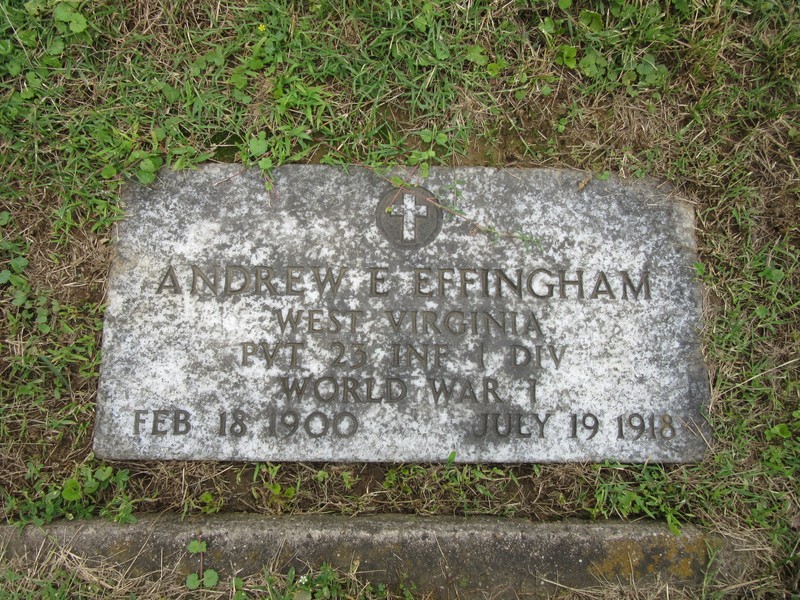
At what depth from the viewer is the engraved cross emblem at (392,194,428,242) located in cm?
199

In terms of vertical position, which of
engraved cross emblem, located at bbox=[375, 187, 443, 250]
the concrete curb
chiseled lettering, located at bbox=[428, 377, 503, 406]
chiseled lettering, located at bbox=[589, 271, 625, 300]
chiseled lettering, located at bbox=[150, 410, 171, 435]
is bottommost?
the concrete curb

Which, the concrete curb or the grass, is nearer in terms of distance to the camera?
the concrete curb

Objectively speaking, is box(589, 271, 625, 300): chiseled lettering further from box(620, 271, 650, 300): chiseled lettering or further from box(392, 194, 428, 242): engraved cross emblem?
box(392, 194, 428, 242): engraved cross emblem

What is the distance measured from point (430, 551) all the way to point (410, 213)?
116 cm

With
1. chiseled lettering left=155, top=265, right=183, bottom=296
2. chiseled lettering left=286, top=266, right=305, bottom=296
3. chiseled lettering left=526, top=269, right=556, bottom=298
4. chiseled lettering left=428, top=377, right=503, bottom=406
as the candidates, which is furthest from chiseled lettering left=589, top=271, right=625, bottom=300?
chiseled lettering left=155, top=265, right=183, bottom=296

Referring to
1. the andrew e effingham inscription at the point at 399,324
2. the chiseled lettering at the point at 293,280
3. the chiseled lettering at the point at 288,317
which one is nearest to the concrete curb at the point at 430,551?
the andrew e effingham inscription at the point at 399,324

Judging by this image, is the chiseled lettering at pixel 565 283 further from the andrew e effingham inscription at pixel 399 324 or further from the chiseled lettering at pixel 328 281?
the chiseled lettering at pixel 328 281

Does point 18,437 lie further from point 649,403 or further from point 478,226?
point 649,403

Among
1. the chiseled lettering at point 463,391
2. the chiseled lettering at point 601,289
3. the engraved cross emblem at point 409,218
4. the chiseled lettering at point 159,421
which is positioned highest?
the engraved cross emblem at point 409,218

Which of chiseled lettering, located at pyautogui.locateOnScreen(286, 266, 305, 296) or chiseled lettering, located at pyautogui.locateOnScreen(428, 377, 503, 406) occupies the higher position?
chiseled lettering, located at pyautogui.locateOnScreen(286, 266, 305, 296)

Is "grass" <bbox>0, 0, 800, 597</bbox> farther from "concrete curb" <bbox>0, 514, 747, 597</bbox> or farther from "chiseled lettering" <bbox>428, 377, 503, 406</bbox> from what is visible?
"chiseled lettering" <bbox>428, 377, 503, 406</bbox>

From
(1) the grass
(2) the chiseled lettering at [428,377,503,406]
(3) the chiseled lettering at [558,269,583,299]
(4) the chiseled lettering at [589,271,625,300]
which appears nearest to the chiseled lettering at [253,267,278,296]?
(1) the grass

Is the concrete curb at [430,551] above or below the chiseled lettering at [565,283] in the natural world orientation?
below

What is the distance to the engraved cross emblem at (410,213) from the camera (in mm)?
1993
